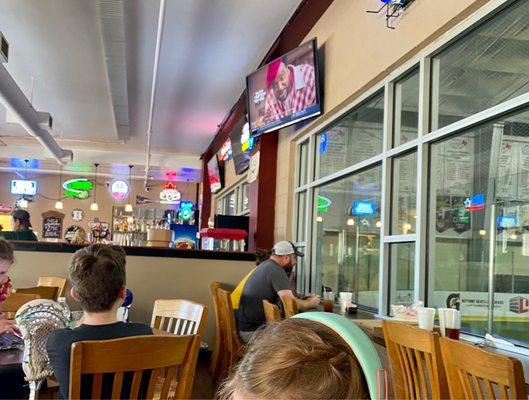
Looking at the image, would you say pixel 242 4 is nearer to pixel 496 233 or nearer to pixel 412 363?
pixel 496 233

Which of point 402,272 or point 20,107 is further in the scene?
point 20,107

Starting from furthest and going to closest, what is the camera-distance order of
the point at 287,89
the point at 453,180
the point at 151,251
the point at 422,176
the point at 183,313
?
the point at 151,251 → the point at 287,89 → the point at 422,176 → the point at 453,180 → the point at 183,313

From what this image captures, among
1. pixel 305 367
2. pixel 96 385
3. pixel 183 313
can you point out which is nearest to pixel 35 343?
pixel 96 385

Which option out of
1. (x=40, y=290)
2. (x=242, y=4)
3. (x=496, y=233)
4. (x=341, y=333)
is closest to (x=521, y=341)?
(x=496, y=233)

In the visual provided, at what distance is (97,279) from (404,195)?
2.55 meters

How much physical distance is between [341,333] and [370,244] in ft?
12.8

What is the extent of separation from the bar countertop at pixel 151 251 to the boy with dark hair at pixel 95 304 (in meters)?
3.18

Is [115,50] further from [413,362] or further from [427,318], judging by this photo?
[413,362]

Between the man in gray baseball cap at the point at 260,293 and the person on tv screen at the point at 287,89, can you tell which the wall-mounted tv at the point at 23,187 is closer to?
the person on tv screen at the point at 287,89

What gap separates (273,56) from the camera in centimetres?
Answer: 682

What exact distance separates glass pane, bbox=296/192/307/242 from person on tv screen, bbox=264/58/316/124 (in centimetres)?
102

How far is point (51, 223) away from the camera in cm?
1680

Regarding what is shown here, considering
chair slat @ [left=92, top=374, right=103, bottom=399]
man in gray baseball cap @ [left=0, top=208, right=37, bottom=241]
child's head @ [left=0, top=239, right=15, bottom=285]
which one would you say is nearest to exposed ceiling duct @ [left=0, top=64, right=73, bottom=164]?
man in gray baseball cap @ [left=0, top=208, right=37, bottom=241]

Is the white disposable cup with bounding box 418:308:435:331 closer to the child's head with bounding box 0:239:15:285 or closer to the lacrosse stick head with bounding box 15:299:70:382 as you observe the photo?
the lacrosse stick head with bounding box 15:299:70:382
